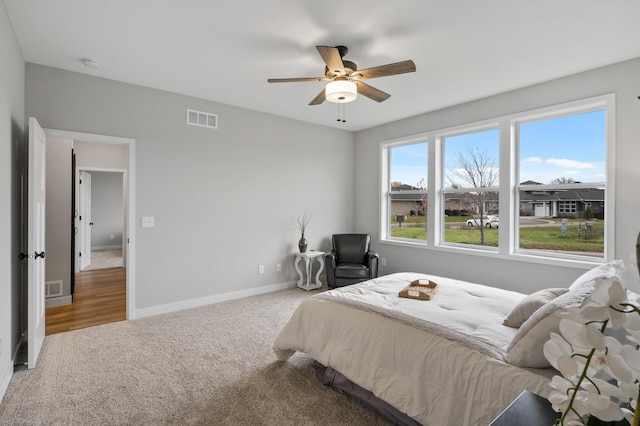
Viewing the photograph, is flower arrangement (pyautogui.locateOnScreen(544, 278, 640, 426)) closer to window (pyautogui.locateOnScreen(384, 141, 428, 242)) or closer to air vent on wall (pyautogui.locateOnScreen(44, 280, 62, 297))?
window (pyautogui.locateOnScreen(384, 141, 428, 242))

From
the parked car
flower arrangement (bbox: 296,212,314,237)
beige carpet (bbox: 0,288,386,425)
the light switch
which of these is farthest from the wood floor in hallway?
the parked car

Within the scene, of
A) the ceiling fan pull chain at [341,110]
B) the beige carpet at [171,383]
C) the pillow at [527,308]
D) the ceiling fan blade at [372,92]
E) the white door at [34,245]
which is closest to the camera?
the pillow at [527,308]

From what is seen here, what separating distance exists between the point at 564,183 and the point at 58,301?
6.65 metres

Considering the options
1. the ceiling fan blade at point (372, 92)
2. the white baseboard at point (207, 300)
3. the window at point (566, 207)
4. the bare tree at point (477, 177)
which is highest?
the ceiling fan blade at point (372, 92)

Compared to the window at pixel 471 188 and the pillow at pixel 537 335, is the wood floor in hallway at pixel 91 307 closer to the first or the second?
the pillow at pixel 537 335

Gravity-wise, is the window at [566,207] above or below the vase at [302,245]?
above

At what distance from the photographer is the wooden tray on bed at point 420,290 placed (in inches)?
102

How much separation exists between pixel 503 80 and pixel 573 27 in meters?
1.06

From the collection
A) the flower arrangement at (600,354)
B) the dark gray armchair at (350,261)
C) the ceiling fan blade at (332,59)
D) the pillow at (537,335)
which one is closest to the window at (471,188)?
the dark gray armchair at (350,261)

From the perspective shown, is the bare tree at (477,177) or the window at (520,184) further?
the bare tree at (477,177)

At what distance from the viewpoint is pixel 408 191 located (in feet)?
17.9

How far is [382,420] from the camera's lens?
6.73ft

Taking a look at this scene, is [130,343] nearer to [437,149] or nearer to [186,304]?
[186,304]

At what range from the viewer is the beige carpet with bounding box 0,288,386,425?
208 cm
